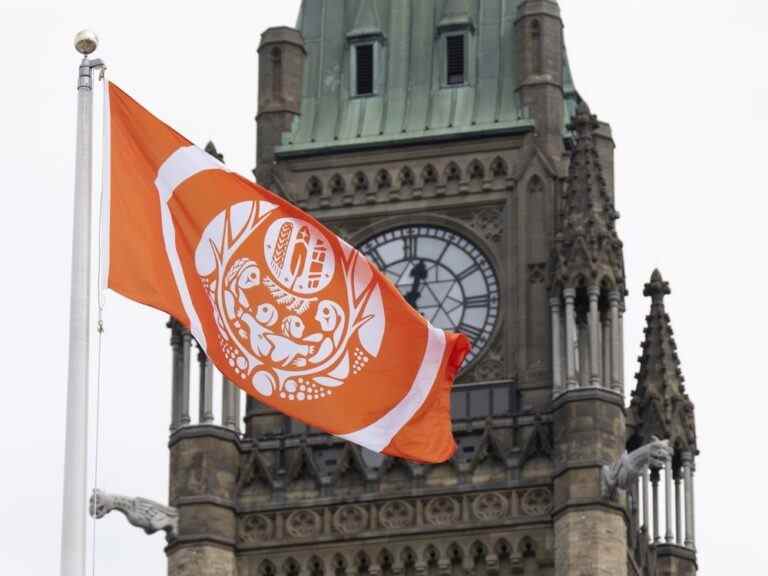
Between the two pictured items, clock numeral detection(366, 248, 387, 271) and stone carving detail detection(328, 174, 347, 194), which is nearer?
clock numeral detection(366, 248, 387, 271)

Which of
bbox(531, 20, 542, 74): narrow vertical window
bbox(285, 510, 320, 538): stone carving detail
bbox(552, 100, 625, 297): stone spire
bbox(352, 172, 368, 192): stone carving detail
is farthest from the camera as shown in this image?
bbox(352, 172, 368, 192): stone carving detail

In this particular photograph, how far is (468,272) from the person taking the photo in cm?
7188

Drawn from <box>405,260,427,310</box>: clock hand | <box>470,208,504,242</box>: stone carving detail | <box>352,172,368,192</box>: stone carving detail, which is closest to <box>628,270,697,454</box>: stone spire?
<box>470,208,504,242</box>: stone carving detail

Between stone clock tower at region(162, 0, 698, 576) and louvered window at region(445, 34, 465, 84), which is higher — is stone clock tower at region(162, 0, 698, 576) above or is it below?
below

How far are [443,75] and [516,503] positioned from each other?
10.1 metres

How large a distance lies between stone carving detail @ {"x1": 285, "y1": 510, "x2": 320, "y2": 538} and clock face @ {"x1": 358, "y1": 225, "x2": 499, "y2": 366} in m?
4.36

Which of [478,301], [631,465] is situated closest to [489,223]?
[478,301]

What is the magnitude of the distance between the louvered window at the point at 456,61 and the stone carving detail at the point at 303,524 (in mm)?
10017

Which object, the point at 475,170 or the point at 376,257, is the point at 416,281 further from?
the point at 475,170

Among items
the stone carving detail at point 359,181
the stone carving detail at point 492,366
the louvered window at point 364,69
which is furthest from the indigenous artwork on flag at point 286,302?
the louvered window at point 364,69

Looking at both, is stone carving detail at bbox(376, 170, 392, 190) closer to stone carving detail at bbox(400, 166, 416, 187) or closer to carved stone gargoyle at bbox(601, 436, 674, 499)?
stone carving detail at bbox(400, 166, 416, 187)

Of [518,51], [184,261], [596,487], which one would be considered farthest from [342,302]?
[518,51]

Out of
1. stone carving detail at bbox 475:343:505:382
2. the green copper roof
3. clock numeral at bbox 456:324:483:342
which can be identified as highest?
the green copper roof

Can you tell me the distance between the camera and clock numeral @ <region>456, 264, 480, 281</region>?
71.8 meters
